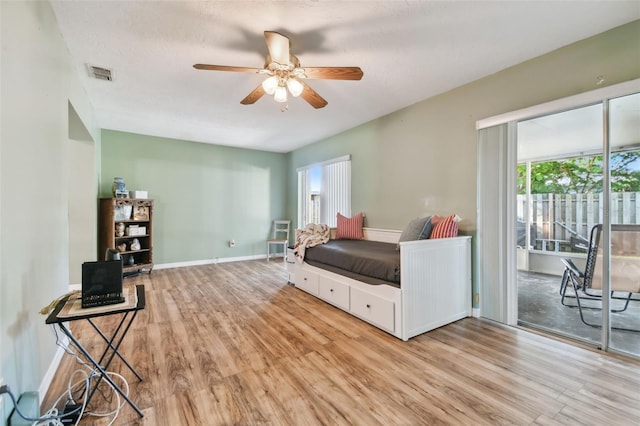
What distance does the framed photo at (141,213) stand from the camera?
14.9ft

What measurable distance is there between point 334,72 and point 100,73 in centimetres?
239

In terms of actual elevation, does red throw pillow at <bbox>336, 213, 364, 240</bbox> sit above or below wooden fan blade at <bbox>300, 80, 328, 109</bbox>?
below

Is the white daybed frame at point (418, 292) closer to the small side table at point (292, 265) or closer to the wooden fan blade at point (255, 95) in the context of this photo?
the small side table at point (292, 265)

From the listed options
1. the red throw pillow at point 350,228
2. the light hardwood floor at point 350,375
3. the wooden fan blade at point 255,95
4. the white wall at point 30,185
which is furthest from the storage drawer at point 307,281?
the white wall at point 30,185

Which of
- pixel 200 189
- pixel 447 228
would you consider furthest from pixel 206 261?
pixel 447 228

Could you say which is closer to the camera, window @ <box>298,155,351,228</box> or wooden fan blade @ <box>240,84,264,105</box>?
wooden fan blade @ <box>240,84,264,105</box>

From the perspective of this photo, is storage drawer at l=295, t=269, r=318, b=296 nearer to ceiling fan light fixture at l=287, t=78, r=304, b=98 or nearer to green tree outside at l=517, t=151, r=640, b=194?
ceiling fan light fixture at l=287, t=78, r=304, b=98

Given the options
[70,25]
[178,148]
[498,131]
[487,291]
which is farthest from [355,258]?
[178,148]

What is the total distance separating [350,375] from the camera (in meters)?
1.83

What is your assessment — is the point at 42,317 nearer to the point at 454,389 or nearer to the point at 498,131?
the point at 454,389

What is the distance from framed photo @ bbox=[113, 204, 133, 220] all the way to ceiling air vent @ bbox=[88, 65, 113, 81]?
220cm

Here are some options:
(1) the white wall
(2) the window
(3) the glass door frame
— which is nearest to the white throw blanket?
(2) the window

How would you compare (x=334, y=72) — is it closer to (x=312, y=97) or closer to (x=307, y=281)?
(x=312, y=97)

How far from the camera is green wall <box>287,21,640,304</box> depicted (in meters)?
2.12
